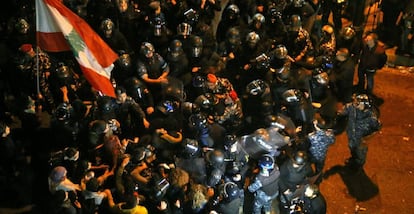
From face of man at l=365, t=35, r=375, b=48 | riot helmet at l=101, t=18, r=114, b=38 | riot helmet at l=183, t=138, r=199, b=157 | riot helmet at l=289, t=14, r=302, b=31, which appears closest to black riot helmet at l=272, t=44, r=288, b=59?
riot helmet at l=289, t=14, r=302, b=31

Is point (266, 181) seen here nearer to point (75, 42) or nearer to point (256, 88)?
point (256, 88)

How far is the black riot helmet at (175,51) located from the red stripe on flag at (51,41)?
2.45 m

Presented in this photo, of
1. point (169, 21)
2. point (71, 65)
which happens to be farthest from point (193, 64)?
point (71, 65)

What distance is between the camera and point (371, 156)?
10430 mm

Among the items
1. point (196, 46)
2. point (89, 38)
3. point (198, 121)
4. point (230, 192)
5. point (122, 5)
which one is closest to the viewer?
point (230, 192)

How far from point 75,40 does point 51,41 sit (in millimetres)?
433

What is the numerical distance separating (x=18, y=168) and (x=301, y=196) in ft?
14.7

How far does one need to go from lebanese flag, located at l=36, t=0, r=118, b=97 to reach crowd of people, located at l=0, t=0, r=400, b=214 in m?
0.65

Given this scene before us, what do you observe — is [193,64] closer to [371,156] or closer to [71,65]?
[71,65]

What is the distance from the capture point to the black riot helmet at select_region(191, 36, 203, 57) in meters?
10.2

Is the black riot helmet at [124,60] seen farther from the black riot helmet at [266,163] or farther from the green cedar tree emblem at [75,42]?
the black riot helmet at [266,163]

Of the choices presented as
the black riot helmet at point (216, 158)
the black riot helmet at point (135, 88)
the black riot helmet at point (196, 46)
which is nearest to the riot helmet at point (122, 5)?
the black riot helmet at point (196, 46)

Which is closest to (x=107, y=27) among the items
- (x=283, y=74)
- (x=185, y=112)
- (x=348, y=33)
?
(x=185, y=112)

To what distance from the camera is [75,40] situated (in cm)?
756
